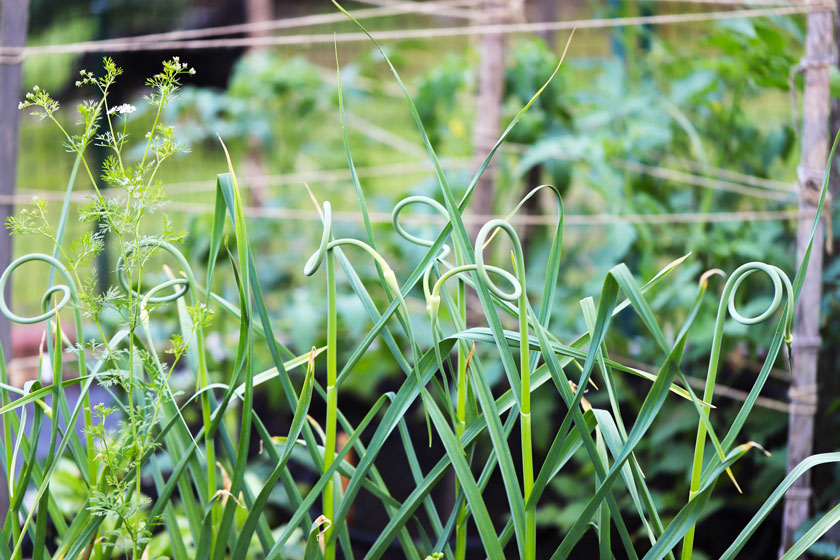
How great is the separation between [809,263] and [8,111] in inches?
42.0

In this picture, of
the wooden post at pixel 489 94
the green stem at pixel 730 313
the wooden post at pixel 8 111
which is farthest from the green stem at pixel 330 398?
the wooden post at pixel 489 94

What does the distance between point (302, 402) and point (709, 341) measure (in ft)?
3.13

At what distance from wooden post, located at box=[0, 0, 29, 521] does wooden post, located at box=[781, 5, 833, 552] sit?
3.31 ft

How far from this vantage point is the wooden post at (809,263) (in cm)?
90

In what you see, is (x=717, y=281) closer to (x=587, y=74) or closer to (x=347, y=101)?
(x=347, y=101)

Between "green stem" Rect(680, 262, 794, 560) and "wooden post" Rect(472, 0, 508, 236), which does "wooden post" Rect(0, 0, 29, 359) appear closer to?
"wooden post" Rect(472, 0, 508, 236)

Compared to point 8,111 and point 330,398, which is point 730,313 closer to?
point 330,398

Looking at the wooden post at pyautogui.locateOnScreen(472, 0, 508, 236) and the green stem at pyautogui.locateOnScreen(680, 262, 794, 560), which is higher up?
the wooden post at pyautogui.locateOnScreen(472, 0, 508, 236)

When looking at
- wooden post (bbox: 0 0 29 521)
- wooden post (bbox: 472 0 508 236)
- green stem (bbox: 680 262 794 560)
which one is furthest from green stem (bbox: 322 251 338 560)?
wooden post (bbox: 472 0 508 236)

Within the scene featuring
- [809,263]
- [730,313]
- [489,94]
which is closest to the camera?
[730,313]

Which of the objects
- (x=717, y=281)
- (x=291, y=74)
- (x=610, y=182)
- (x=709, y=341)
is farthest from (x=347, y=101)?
(x=709, y=341)

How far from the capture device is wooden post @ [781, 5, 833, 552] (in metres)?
0.90

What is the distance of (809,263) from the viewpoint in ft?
3.03

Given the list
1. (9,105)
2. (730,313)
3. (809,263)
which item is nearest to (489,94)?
(809,263)
